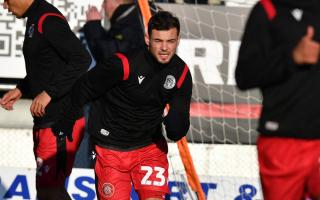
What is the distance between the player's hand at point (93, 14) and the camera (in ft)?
25.3

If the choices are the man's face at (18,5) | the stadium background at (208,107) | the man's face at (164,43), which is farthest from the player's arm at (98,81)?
the stadium background at (208,107)

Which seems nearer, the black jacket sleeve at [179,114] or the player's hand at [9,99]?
the black jacket sleeve at [179,114]

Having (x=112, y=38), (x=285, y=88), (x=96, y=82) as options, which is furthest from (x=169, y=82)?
(x=112, y=38)

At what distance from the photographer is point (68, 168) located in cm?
617

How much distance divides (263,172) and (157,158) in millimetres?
1678

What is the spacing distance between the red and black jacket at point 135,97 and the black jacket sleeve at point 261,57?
1419mm

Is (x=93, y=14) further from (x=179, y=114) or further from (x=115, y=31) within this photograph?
(x=179, y=114)

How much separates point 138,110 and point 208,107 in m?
2.36

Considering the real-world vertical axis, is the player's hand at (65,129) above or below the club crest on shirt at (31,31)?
below

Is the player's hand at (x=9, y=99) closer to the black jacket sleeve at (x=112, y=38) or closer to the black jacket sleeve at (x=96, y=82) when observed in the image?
the black jacket sleeve at (x=96, y=82)

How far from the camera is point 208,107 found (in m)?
7.77

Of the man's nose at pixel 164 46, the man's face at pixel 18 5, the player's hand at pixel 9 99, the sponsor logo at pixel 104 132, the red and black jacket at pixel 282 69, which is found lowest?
the player's hand at pixel 9 99

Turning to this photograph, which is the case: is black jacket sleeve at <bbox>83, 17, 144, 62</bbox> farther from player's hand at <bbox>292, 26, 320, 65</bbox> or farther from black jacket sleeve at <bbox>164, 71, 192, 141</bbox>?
player's hand at <bbox>292, 26, 320, 65</bbox>

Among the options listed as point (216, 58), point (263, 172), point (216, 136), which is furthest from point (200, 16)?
point (263, 172)
